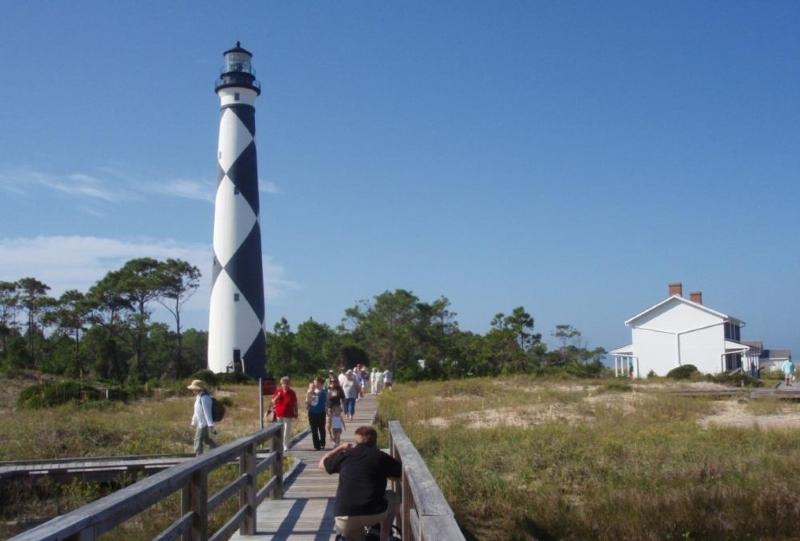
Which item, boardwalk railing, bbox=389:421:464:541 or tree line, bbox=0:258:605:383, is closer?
boardwalk railing, bbox=389:421:464:541

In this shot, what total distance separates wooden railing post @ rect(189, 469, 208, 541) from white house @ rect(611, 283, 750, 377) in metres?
44.5

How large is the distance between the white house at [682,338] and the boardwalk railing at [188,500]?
4095 centimetres

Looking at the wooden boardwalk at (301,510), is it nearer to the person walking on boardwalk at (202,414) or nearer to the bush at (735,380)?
the person walking on boardwalk at (202,414)

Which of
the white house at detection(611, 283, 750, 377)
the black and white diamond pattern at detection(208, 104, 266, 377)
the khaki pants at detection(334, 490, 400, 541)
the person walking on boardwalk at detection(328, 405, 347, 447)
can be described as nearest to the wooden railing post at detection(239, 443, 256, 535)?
the khaki pants at detection(334, 490, 400, 541)

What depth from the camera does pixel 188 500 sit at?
5.82 metres

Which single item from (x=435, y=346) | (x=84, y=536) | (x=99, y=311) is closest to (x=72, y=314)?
(x=99, y=311)

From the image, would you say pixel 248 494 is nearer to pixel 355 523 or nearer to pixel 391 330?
pixel 355 523

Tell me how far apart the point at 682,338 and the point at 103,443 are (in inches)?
1484

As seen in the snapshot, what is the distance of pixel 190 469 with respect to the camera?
18.2ft

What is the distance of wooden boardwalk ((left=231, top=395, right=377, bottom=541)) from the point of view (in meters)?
8.10

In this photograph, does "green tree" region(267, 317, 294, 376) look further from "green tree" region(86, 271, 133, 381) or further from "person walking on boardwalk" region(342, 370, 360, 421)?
"person walking on boardwalk" region(342, 370, 360, 421)

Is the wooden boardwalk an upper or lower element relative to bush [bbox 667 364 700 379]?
Result: lower

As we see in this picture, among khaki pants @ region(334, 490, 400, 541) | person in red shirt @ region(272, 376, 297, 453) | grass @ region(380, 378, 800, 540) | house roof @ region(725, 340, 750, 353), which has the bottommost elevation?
grass @ region(380, 378, 800, 540)

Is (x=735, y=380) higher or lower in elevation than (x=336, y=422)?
higher
